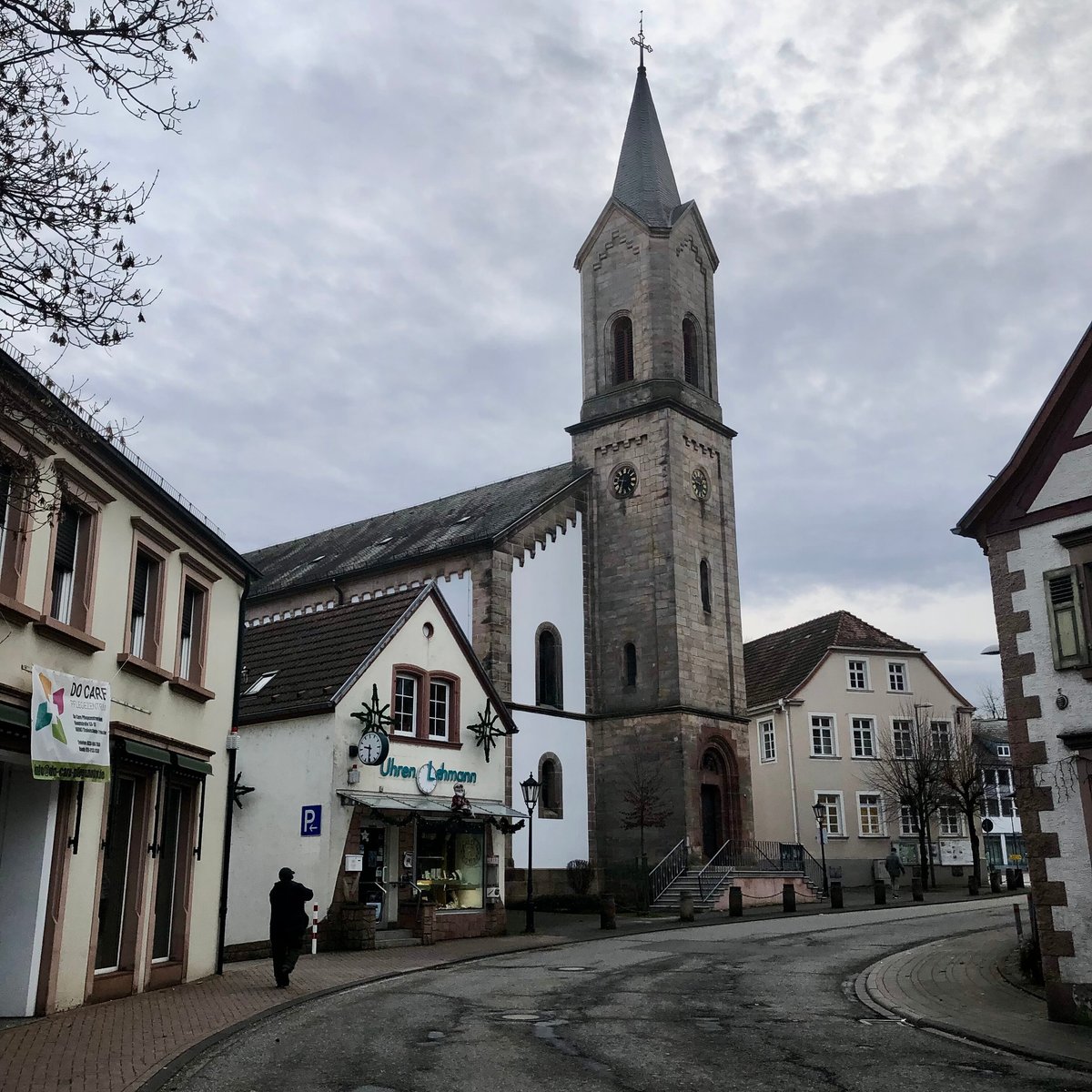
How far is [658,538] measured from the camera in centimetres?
4109

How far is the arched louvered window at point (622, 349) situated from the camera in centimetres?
4466

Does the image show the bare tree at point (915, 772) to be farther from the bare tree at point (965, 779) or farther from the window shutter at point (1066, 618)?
the window shutter at point (1066, 618)

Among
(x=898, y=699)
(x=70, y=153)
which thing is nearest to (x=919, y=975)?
(x=70, y=153)

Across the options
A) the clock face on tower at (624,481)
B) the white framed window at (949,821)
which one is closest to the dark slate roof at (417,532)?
the clock face on tower at (624,481)

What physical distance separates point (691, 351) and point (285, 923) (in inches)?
1311

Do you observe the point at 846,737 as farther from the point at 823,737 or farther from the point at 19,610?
the point at 19,610

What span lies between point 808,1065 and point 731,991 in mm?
5241

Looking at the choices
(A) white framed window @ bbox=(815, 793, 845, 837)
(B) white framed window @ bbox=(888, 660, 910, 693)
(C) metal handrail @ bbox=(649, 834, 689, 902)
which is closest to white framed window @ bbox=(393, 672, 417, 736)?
(C) metal handrail @ bbox=(649, 834, 689, 902)

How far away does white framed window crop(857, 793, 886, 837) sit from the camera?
2016 inches

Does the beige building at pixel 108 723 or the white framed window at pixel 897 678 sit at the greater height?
the white framed window at pixel 897 678

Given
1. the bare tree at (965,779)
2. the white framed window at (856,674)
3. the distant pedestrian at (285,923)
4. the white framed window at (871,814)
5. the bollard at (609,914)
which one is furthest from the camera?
the white framed window at (856,674)

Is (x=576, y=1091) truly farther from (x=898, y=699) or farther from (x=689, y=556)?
(x=898, y=699)

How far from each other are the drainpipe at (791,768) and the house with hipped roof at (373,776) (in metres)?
26.3

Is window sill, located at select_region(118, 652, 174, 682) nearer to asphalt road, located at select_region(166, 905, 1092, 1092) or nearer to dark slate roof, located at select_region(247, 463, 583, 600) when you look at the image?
asphalt road, located at select_region(166, 905, 1092, 1092)
